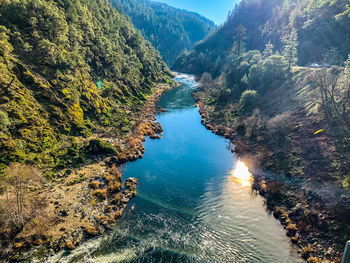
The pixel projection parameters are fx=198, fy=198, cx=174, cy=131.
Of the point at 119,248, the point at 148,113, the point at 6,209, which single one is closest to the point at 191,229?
the point at 119,248

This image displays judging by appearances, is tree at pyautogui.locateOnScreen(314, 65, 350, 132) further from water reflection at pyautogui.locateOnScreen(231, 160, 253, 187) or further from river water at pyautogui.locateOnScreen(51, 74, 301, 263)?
river water at pyautogui.locateOnScreen(51, 74, 301, 263)

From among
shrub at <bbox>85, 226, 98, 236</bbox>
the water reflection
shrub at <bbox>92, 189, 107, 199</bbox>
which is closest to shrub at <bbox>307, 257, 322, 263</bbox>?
the water reflection

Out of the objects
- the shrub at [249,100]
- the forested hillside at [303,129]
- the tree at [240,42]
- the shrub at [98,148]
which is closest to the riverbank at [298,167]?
the forested hillside at [303,129]

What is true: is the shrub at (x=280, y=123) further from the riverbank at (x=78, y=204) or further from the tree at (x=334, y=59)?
the riverbank at (x=78, y=204)

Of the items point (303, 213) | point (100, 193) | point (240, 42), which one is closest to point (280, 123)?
point (303, 213)

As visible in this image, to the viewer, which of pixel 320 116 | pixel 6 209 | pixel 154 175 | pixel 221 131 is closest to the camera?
pixel 6 209

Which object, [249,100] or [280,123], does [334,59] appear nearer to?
[249,100]

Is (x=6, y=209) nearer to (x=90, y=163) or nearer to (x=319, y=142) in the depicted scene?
(x=90, y=163)
